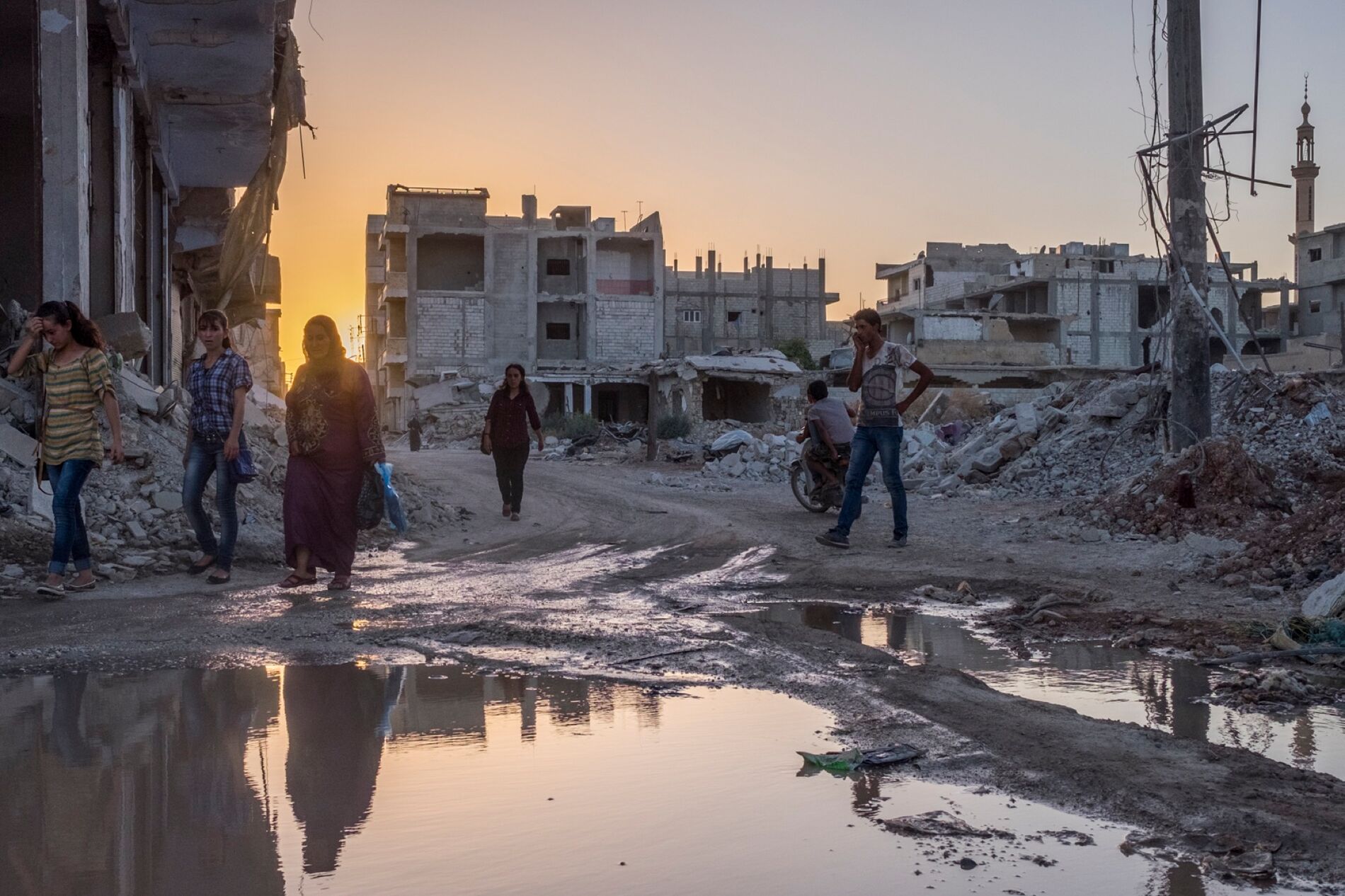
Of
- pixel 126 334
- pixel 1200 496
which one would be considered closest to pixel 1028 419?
pixel 1200 496

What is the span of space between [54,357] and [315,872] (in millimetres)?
5436

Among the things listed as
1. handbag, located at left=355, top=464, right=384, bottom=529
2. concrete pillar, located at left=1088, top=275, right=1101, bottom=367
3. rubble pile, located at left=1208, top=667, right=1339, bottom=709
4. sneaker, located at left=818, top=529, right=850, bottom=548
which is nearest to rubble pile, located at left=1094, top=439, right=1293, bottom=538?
sneaker, located at left=818, top=529, right=850, bottom=548

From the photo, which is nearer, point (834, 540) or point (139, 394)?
point (834, 540)

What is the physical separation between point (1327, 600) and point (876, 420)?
13.8 feet

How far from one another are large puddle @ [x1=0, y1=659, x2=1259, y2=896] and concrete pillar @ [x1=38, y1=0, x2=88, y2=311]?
619cm

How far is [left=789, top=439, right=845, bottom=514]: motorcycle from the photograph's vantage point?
12.0 metres

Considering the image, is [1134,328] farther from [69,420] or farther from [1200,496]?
[69,420]

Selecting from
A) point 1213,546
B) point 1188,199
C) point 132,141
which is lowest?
point 1213,546

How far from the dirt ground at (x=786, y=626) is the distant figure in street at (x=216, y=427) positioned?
0.38m

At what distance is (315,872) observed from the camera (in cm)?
262

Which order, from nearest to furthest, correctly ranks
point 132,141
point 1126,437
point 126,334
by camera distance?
point 126,334, point 132,141, point 1126,437

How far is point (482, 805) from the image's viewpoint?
122 inches

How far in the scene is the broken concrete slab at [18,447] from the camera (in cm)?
802

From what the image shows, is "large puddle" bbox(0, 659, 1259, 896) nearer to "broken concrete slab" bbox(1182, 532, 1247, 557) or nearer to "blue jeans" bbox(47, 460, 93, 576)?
"blue jeans" bbox(47, 460, 93, 576)
